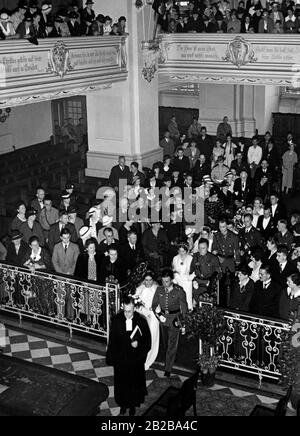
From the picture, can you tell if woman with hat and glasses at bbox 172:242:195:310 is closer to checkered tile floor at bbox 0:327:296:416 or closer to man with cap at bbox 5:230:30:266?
checkered tile floor at bbox 0:327:296:416

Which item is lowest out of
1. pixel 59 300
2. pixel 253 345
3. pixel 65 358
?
pixel 65 358

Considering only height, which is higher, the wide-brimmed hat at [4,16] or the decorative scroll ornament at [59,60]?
the wide-brimmed hat at [4,16]

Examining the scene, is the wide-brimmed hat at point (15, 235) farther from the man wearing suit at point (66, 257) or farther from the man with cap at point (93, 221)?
the man with cap at point (93, 221)

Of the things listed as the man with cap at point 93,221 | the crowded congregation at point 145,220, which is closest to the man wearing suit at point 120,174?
the crowded congregation at point 145,220

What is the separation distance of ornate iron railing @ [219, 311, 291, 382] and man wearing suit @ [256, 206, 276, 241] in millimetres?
2967

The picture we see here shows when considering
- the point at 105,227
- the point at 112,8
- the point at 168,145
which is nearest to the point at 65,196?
the point at 105,227

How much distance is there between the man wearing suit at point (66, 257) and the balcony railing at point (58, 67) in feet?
12.7

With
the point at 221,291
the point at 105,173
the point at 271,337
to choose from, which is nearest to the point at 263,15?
the point at 105,173

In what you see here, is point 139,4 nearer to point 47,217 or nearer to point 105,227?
point 47,217

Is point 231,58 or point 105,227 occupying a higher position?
point 231,58

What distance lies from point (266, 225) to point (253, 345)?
132 inches

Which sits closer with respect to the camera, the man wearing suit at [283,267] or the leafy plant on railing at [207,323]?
the leafy plant on railing at [207,323]

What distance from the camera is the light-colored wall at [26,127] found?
63.4 feet

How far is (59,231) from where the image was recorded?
10.6 meters
